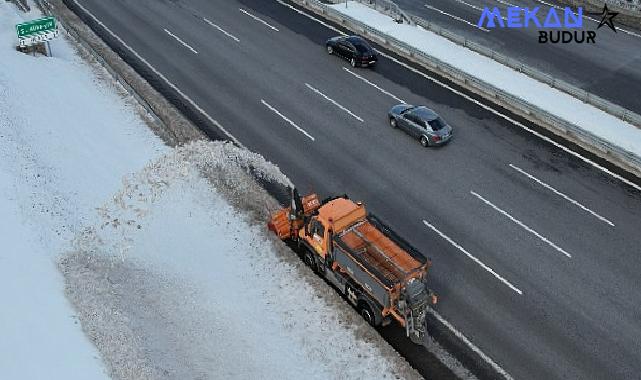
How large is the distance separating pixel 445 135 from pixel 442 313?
11.4 meters

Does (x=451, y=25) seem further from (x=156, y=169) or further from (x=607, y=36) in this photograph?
(x=156, y=169)

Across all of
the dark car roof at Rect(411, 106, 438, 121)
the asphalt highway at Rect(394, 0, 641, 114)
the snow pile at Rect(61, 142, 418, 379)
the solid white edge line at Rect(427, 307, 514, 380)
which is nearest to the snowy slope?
the snow pile at Rect(61, 142, 418, 379)

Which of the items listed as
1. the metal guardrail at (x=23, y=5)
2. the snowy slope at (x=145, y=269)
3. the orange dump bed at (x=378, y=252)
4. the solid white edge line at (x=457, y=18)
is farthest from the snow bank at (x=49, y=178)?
the solid white edge line at (x=457, y=18)

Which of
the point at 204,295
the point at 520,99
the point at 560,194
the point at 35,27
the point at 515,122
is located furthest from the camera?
the point at 35,27

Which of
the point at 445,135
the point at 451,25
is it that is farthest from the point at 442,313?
the point at 451,25

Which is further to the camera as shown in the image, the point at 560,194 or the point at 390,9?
the point at 390,9

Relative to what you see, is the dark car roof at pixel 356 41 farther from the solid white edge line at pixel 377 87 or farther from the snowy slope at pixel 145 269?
the snowy slope at pixel 145 269

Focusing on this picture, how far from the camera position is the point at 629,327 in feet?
69.5

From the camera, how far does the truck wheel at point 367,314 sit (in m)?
A: 21.0

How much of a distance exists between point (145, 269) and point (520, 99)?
21.8m

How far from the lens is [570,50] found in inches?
1567

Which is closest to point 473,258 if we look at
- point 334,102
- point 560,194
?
point 560,194

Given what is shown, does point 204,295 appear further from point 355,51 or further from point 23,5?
point 23,5

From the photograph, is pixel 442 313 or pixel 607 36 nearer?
pixel 442 313
